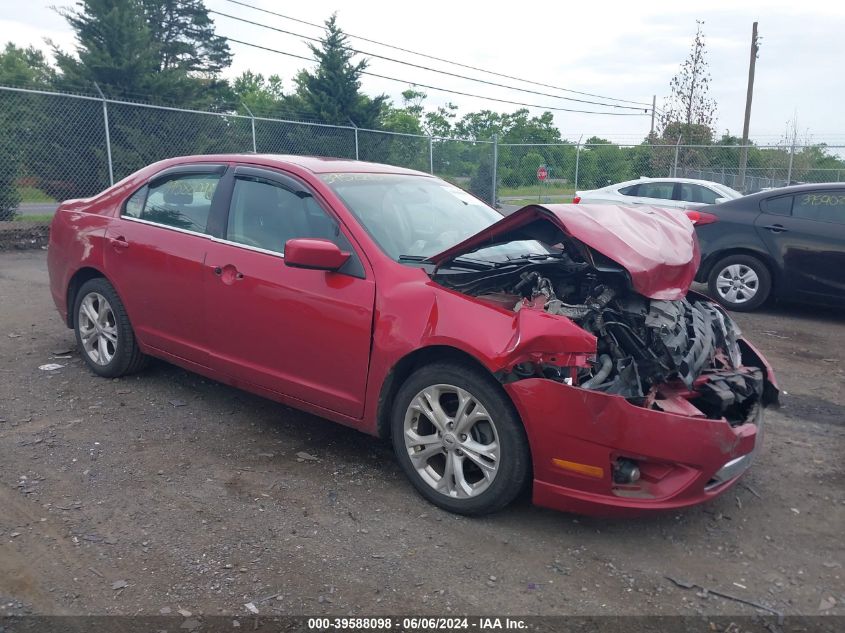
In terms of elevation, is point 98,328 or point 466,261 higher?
point 466,261

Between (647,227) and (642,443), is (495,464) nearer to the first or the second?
(642,443)

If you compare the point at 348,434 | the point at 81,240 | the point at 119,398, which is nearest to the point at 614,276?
the point at 348,434

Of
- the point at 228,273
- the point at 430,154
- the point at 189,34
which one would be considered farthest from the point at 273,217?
the point at 189,34

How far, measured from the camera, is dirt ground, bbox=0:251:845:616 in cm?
271

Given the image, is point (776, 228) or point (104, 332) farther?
point (776, 228)

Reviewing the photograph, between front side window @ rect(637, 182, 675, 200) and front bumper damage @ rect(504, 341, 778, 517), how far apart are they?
1044 centimetres

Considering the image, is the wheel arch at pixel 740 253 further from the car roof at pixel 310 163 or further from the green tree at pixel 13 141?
the green tree at pixel 13 141

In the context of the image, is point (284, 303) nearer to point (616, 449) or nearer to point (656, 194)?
point (616, 449)

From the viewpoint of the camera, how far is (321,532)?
124 inches

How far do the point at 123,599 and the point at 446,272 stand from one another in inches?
78.6

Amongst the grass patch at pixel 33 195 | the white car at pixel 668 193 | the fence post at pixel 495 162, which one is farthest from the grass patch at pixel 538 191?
the grass patch at pixel 33 195

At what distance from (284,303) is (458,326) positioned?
1.10 meters

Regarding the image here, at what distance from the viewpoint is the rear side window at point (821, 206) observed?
291 inches

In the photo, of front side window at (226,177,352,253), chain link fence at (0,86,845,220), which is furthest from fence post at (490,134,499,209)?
front side window at (226,177,352,253)
